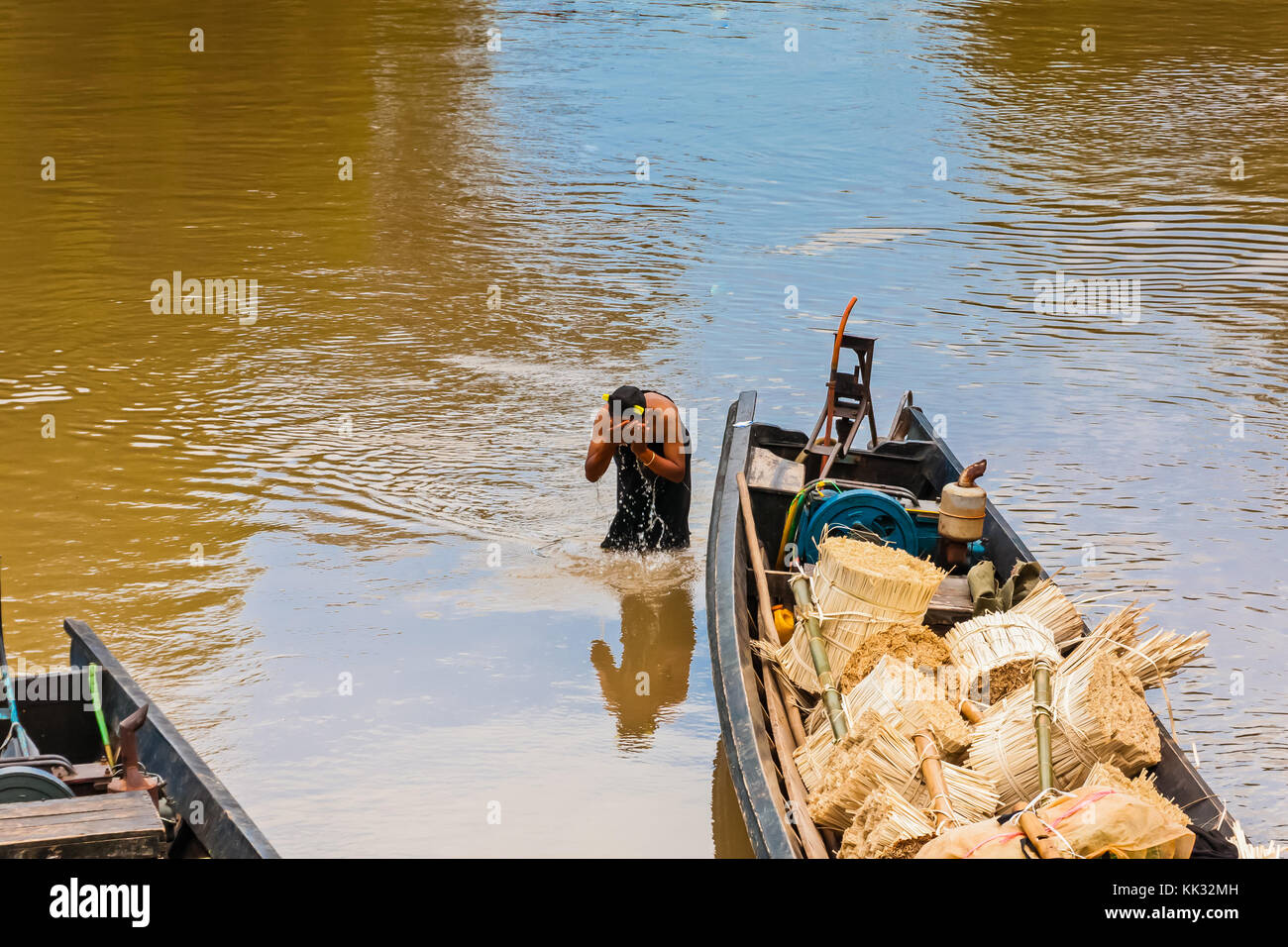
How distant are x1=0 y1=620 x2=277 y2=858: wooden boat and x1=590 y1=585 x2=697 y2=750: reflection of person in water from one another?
268 centimetres

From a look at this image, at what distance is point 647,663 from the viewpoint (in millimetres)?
8141

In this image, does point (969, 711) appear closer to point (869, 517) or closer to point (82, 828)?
point (869, 517)

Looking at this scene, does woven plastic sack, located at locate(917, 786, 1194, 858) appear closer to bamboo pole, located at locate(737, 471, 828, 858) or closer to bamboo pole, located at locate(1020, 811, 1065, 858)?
bamboo pole, located at locate(1020, 811, 1065, 858)

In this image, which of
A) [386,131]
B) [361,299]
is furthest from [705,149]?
[361,299]

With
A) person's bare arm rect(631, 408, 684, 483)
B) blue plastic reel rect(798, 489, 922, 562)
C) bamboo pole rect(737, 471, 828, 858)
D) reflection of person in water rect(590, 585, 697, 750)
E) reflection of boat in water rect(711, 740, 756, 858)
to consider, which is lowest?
reflection of boat in water rect(711, 740, 756, 858)

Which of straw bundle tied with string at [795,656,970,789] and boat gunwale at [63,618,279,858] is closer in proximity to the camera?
boat gunwale at [63,618,279,858]

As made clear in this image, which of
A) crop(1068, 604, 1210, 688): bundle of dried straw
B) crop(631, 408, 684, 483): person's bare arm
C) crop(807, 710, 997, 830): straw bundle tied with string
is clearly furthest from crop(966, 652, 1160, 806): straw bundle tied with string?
crop(631, 408, 684, 483): person's bare arm

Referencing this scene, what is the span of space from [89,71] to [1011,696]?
22.9 meters

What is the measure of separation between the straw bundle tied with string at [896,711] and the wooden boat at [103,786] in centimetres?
210

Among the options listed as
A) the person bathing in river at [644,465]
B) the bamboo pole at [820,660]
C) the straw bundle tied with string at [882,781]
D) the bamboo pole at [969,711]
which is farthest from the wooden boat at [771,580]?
the bamboo pole at [969,711]

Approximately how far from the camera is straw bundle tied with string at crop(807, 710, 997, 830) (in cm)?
488

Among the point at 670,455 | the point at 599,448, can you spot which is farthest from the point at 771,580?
the point at 599,448
